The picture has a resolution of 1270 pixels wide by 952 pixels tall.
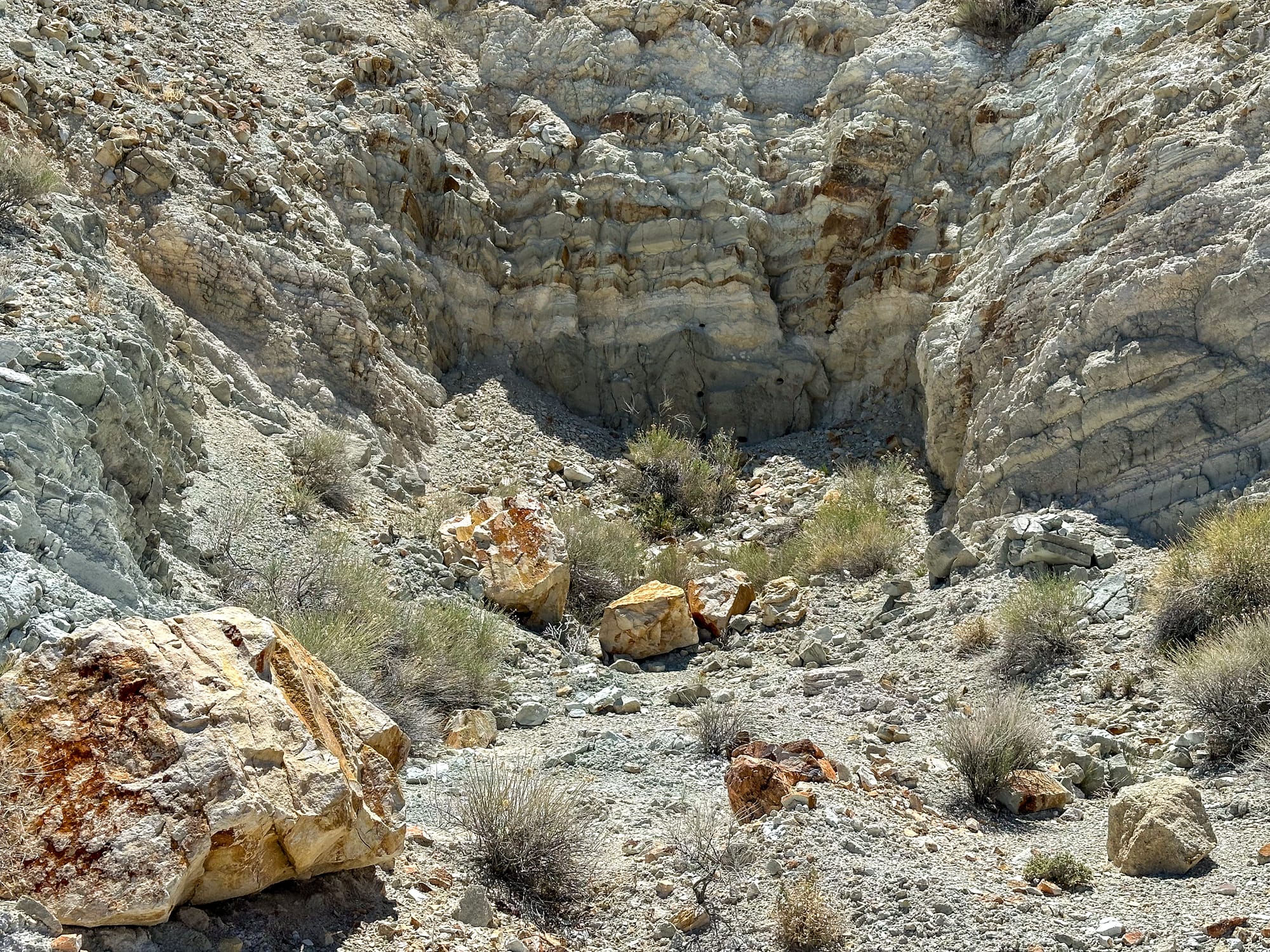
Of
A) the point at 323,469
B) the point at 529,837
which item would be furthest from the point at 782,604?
the point at 529,837

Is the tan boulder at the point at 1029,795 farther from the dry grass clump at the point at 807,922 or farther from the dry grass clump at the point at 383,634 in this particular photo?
the dry grass clump at the point at 383,634

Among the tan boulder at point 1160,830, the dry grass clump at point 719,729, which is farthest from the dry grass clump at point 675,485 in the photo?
the tan boulder at point 1160,830

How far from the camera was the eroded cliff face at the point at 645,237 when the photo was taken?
27.3 feet

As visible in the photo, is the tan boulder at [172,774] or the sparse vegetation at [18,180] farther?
the sparse vegetation at [18,180]

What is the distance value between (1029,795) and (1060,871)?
3.22ft

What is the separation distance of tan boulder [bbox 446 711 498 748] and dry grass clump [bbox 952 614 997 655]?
3.37 m

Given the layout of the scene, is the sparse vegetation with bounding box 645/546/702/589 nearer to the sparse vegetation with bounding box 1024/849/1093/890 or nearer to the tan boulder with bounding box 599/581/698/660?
the tan boulder with bounding box 599/581/698/660

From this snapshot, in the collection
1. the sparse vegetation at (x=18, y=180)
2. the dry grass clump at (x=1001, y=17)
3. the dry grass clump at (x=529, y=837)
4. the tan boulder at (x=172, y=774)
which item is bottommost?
the dry grass clump at (x=529, y=837)

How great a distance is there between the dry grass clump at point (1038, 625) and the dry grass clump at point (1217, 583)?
1.88 feet

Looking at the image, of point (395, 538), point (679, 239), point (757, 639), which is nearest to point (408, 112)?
point (679, 239)

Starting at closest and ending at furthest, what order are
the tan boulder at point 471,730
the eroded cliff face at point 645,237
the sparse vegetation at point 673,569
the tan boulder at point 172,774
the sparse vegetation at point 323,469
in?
the tan boulder at point 172,774 < the tan boulder at point 471,730 < the eroded cliff face at point 645,237 < the sparse vegetation at point 323,469 < the sparse vegetation at point 673,569

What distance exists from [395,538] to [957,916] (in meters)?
6.38

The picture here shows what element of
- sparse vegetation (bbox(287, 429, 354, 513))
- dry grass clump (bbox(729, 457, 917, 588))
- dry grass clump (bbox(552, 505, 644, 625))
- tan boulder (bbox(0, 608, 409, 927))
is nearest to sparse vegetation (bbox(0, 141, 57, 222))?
sparse vegetation (bbox(287, 429, 354, 513))

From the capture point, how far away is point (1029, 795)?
18.0 feet
